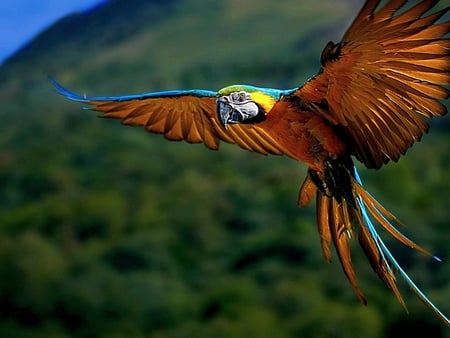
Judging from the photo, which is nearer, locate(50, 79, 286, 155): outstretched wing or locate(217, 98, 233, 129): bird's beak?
locate(217, 98, 233, 129): bird's beak

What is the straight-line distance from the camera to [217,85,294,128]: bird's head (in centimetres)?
161

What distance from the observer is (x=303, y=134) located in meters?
1.68

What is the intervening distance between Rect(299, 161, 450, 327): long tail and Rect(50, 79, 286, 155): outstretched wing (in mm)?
185

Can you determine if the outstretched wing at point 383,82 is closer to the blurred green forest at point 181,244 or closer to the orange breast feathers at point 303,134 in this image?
the orange breast feathers at point 303,134

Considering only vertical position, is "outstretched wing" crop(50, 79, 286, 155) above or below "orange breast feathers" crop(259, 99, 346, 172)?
above

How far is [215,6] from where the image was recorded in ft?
27.1

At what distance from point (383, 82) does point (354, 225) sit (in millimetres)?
268

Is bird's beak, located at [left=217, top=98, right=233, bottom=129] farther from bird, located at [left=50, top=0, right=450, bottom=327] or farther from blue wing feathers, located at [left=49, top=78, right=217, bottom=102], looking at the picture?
blue wing feathers, located at [left=49, top=78, right=217, bottom=102]

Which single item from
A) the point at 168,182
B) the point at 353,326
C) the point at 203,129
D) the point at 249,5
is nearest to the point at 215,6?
the point at 249,5

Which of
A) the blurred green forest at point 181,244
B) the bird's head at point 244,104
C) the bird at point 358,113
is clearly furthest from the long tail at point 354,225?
the blurred green forest at point 181,244

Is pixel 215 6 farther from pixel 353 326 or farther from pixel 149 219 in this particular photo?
pixel 149 219

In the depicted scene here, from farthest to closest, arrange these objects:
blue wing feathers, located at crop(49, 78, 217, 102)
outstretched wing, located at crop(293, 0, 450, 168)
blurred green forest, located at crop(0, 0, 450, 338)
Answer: blurred green forest, located at crop(0, 0, 450, 338) < blue wing feathers, located at crop(49, 78, 217, 102) < outstretched wing, located at crop(293, 0, 450, 168)

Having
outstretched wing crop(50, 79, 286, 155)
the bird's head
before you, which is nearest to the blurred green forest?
outstretched wing crop(50, 79, 286, 155)

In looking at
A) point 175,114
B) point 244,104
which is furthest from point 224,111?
point 175,114
